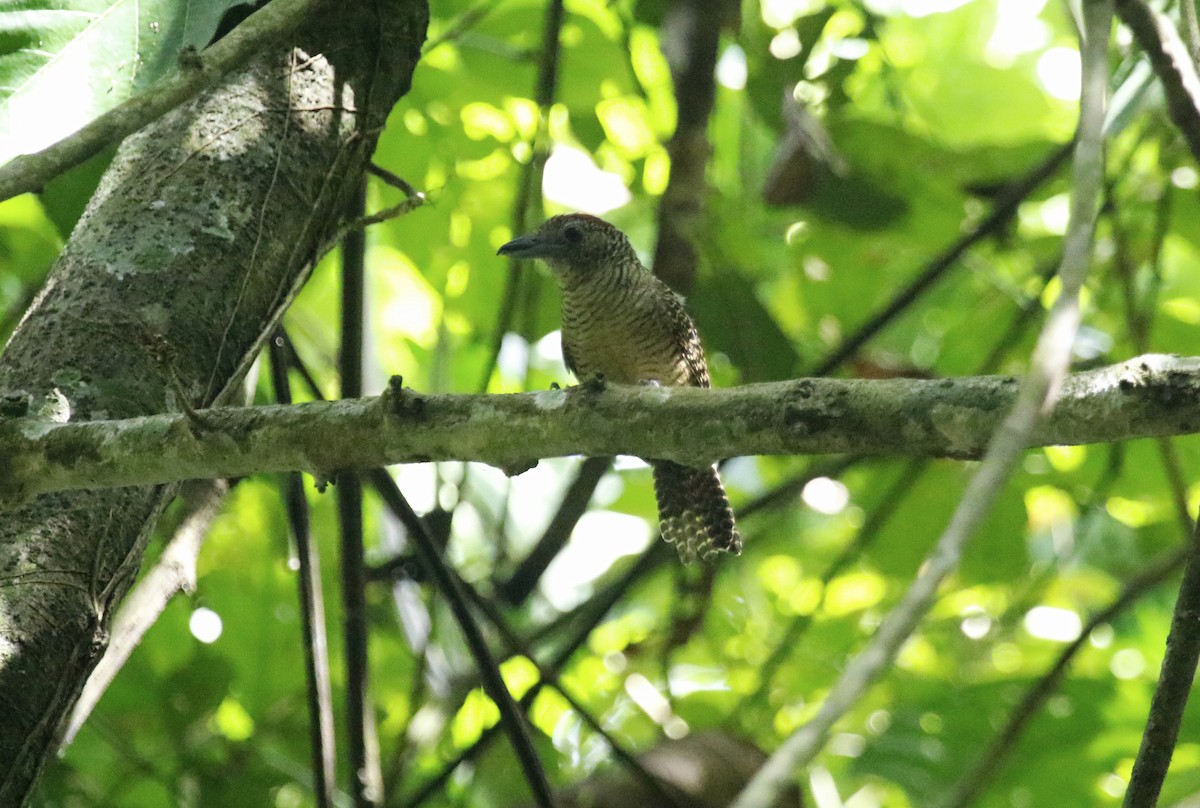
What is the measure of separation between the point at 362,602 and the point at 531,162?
140cm

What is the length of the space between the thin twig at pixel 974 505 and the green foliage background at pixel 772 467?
5.92 feet

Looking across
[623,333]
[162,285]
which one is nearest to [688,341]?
[623,333]

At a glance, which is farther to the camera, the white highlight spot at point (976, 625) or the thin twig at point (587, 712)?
the white highlight spot at point (976, 625)

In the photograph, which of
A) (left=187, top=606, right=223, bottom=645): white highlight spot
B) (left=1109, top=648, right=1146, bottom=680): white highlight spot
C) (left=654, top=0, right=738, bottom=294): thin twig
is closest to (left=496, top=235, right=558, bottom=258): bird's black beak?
(left=654, top=0, right=738, bottom=294): thin twig

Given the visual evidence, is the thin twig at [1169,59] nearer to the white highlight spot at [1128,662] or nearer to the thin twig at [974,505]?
the thin twig at [974,505]

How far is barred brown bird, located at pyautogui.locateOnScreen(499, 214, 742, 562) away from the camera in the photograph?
12.7 feet

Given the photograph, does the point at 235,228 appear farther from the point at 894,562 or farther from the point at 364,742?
the point at 894,562

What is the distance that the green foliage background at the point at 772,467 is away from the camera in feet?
11.1

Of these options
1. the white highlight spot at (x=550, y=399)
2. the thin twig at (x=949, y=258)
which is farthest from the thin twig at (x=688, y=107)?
the white highlight spot at (x=550, y=399)

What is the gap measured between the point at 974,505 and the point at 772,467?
400 cm

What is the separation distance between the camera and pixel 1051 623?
4.98 metres

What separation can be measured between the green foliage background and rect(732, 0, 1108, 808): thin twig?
1805mm

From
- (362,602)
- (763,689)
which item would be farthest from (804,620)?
(362,602)

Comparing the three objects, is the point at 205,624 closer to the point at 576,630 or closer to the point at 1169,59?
the point at 576,630
